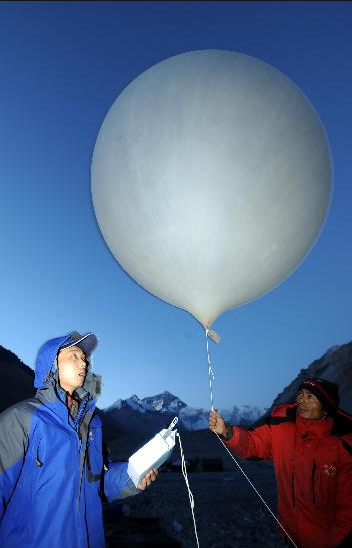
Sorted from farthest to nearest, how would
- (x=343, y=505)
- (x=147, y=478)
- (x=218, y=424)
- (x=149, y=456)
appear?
(x=218, y=424), (x=343, y=505), (x=147, y=478), (x=149, y=456)

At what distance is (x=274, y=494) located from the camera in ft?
28.4

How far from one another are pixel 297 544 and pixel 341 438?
921 mm

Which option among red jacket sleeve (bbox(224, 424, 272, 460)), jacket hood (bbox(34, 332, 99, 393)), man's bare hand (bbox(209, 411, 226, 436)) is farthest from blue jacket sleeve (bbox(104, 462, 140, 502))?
red jacket sleeve (bbox(224, 424, 272, 460))

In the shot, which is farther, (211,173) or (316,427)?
(211,173)

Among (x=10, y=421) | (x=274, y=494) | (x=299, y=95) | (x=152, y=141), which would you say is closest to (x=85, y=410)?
(x=10, y=421)

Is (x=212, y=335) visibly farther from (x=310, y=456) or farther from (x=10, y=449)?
(x=10, y=449)

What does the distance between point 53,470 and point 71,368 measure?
0.65m

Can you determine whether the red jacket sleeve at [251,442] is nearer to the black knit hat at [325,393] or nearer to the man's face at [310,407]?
the man's face at [310,407]

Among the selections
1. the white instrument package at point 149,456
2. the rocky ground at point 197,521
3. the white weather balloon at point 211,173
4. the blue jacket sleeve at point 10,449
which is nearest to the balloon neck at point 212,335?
the white weather balloon at point 211,173

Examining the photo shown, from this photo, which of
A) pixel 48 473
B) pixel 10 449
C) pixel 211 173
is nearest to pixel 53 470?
pixel 48 473

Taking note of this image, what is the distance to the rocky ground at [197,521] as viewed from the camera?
538 cm

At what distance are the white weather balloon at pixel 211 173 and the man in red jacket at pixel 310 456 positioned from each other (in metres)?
1.12

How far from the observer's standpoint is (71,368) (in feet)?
8.33

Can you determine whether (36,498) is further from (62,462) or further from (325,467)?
(325,467)
